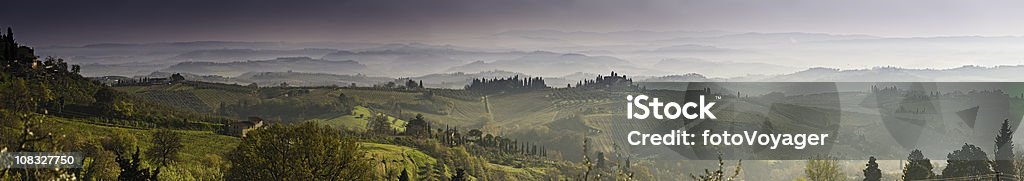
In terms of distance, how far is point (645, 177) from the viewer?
14.0 m

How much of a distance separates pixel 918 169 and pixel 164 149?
1052 centimetres

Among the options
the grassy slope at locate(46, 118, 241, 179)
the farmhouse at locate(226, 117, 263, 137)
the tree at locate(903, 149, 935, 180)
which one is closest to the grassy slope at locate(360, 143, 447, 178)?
the farmhouse at locate(226, 117, 263, 137)

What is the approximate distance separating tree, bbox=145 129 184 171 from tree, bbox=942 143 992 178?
415 inches

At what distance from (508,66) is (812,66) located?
16.3 feet

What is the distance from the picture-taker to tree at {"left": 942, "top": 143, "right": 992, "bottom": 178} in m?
12.0

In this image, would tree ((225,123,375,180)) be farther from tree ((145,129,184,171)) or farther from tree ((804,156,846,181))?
tree ((804,156,846,181))

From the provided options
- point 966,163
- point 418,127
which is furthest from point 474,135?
point 966,163

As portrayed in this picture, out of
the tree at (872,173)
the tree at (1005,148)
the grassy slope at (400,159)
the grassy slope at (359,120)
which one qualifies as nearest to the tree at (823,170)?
the tree at (872,173)

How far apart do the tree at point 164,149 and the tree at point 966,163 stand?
415 inches

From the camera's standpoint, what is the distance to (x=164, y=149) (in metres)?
11.5

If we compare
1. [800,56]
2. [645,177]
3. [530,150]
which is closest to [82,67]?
[530,150]

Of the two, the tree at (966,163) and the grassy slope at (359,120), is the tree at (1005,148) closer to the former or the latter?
the tree at (966,163)

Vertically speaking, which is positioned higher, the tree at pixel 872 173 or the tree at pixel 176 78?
the tree at pixel 176 78

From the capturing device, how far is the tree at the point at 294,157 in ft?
27.5
